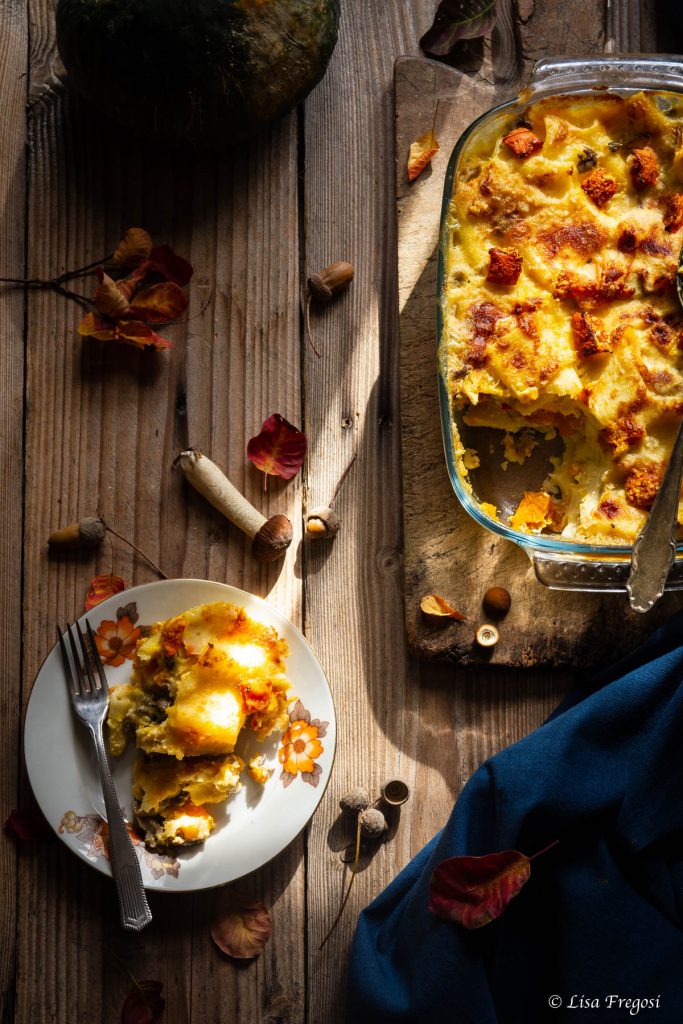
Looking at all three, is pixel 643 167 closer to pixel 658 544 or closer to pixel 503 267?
→ pixel 503 267

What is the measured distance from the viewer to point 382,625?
2.02 meters

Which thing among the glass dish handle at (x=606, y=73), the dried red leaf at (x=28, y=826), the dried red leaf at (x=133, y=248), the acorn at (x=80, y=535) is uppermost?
the glass dish handle at (x=606, y=73)

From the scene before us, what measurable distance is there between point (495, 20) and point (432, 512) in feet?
3.71

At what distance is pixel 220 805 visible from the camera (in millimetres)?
1892

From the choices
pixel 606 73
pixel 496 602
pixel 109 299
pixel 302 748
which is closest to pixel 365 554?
pixel 496 602

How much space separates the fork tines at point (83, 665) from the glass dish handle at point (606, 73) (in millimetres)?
1445

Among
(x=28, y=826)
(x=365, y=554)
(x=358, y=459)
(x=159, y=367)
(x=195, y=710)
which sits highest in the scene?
(x=159, y=367)

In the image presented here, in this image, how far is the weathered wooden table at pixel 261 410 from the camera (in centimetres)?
197

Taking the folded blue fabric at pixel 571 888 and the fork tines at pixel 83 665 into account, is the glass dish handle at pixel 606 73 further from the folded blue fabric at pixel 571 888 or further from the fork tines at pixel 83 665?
the fork tines at pixel 83 665

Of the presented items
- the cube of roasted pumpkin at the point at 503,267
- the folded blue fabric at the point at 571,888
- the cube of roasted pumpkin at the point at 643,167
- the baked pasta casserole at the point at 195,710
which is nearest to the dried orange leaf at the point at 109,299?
the baked pasta casserole at the point at 195,710

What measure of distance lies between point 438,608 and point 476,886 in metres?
0.55

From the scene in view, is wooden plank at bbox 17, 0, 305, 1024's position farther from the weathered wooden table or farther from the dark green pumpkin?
the dark green pumpkin

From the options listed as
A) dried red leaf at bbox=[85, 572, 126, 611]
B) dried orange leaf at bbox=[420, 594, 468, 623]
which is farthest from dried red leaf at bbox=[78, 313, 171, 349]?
dried orange leaf at bbox=[420, 594, 468, 623]

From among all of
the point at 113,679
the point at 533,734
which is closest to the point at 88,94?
the point at 113,679
